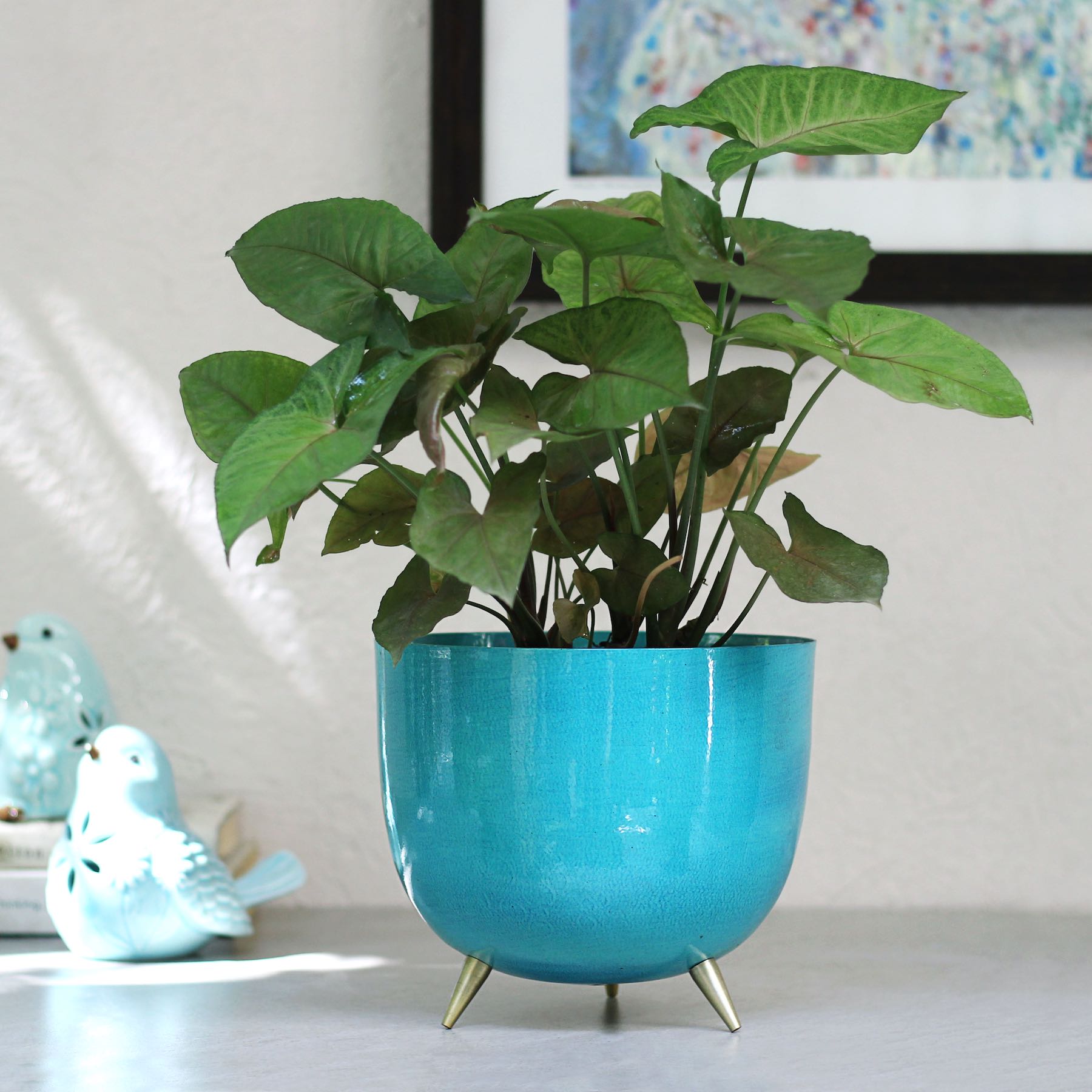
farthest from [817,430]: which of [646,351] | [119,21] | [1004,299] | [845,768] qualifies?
[119,21]

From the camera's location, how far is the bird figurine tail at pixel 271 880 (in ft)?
2.68

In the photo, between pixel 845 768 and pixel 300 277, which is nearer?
pixel 300 277

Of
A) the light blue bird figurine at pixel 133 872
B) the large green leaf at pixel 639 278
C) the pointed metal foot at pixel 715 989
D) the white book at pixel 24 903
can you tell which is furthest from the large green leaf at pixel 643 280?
the white book at pixel 24 903

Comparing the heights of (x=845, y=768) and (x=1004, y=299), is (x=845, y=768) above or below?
below

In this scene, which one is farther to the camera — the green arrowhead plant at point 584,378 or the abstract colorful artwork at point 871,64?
the abstract colorful artwork at point 871,64

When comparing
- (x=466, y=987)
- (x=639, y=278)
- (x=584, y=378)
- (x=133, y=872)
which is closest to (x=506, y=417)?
(x=584, y=378)

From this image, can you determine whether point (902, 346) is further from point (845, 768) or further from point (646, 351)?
point (845, 768)

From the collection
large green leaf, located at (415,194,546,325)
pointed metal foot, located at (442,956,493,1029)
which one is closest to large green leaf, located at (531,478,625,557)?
large green leaf, located at (415,194,546,325)

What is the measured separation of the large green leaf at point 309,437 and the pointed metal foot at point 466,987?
0.28m

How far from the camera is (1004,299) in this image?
0.95 metres

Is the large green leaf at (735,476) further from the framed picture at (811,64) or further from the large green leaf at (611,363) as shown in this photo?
the framed picture at (811,64)

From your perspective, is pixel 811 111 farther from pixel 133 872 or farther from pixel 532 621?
pixel 133 872

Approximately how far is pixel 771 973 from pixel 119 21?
904 mm

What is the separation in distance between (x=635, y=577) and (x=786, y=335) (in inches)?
5.2
